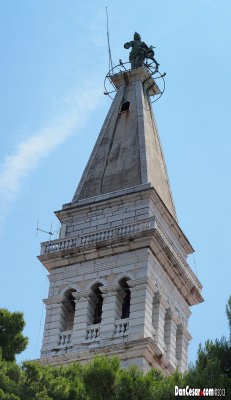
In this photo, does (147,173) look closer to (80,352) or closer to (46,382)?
(80,352)

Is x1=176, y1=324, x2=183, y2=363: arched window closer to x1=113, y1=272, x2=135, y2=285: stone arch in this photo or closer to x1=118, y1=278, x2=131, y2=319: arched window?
x1=118, y1=278, x2=131, y2=319: arched window

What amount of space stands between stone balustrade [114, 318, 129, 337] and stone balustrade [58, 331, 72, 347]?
75.8 inches

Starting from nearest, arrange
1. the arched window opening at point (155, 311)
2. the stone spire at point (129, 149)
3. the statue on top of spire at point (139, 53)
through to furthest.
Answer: the arched window opening at point (155, 311)
the stone spire at point (129, 149)
the statue on top of spire at point (139, 53)

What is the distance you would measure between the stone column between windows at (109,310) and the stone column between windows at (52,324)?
187cm

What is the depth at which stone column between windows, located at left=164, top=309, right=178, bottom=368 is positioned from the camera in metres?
45.1

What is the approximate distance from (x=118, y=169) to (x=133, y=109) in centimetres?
422

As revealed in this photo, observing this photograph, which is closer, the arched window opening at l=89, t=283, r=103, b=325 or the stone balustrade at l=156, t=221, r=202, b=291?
the arched window opening at l=89, t=283, r=103, b=325

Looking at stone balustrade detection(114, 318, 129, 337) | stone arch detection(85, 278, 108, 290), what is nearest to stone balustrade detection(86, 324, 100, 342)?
stone balustrade detection(114, 318, 129, 337)

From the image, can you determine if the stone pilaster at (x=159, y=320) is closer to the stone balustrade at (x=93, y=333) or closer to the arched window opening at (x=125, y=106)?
the stone balustrade at (x=93, y=333)

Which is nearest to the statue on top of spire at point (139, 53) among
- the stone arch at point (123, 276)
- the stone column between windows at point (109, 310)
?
the stone arch at point (123, 276)

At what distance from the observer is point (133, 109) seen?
5303 centimetres

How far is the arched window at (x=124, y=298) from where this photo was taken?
44719 mm

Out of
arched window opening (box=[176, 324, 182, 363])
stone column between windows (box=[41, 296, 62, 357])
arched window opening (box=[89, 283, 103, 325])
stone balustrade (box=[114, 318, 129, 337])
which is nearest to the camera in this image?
stone balustrade (box=[114, 318, 129, 337])

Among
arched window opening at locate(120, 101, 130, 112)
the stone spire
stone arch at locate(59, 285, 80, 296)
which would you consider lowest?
stone arch at locate(59, 285, 80, 296)
